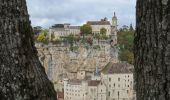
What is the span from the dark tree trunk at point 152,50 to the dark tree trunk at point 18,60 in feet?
1.14

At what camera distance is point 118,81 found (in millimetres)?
41312

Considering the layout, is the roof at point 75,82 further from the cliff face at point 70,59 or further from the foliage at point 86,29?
the foliage at point 86,29

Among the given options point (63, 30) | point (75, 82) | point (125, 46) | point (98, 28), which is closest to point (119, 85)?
point (75, 82)

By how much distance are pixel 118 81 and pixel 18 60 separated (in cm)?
3940

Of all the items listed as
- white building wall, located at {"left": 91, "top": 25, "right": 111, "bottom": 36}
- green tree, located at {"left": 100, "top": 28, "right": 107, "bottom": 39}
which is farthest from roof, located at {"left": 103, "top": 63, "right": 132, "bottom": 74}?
white building wall, located at {"left": 91, "top": 25, "right": 111, "bottom": 36}

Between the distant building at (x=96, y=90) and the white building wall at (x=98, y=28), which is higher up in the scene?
the white building wall at (x=98, y=28)

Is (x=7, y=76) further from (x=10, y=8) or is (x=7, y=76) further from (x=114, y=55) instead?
(x=114, y=55)

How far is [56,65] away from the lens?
46.5 m

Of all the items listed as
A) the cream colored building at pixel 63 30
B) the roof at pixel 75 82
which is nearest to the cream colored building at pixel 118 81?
the roof at pixel 75 82

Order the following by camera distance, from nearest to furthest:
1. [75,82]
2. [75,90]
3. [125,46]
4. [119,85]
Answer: [75,90], [75,82], [119,85], [125,46]

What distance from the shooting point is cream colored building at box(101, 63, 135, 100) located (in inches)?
1587

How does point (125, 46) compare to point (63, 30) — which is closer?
point (125, 46)

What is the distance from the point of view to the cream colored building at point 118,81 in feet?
132

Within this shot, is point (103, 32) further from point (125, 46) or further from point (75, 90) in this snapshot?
point (75, 90)
